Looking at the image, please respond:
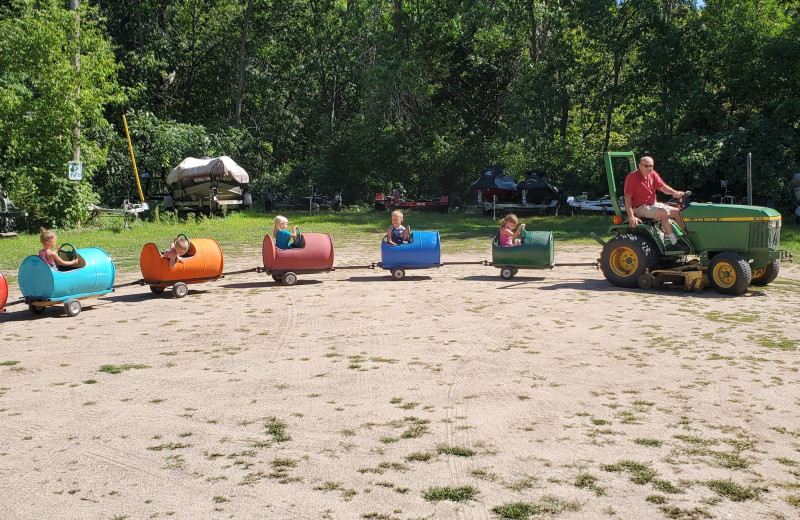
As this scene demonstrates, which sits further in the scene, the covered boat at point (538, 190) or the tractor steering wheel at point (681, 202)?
the covered boat at point (538, 190)

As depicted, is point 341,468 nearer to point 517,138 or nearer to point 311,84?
point 517,138

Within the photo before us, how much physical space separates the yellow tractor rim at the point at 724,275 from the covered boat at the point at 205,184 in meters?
20.9

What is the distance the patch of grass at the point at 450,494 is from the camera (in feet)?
16.0

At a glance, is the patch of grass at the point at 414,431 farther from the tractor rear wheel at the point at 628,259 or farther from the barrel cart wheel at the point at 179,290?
A: the barrel cart wheel at the point at 179,290

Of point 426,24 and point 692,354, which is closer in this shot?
point 692,354

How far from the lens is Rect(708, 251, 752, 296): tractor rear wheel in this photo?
39.3 feet

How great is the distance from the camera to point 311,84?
140 ft

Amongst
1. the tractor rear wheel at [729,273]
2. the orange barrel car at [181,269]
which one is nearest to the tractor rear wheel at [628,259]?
the tractor rear wheel at [729,273]

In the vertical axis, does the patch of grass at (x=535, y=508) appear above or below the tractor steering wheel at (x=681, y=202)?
below

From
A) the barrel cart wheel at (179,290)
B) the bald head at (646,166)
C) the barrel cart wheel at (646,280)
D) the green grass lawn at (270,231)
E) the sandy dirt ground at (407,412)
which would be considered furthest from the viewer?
the green grass lawn at (270,231)

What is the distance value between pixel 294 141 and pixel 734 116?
22944 millimetres

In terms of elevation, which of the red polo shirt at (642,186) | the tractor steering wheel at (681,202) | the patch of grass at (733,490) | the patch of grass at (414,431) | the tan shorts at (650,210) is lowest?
the patch of grass at (733,490)

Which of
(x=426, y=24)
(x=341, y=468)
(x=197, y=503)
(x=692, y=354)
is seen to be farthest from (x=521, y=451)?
(x=426, y=24)

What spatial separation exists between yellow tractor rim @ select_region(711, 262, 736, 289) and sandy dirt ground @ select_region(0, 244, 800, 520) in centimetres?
50
